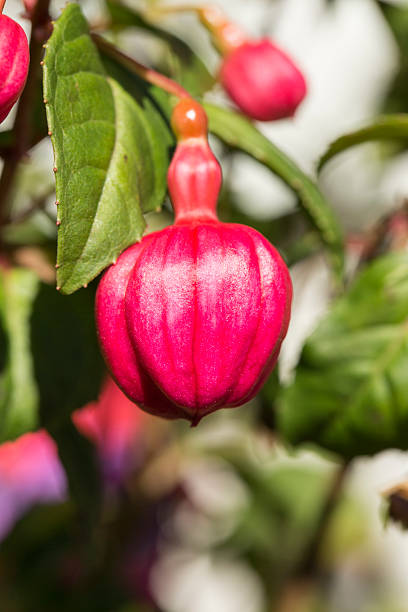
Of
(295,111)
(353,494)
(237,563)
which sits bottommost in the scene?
(353,494)

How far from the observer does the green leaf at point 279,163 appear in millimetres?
485

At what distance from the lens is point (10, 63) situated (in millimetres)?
318

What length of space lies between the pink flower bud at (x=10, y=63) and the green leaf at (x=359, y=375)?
0.31m

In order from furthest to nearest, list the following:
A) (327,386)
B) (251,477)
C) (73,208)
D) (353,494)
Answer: (353,494) → (251,477) → (327,386) → (73,208)

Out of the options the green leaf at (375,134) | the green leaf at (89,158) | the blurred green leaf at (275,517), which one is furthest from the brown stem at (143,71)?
the blurred green leaf at (275,517)

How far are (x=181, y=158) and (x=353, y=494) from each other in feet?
4.12

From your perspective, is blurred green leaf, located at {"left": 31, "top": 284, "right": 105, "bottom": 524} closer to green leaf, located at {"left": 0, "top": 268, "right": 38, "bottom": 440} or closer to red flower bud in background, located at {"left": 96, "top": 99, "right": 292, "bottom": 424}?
green leaf, located at {"left": 0, "top": 268, "right": 38, "bottom": 440}

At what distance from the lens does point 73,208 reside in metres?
0.33

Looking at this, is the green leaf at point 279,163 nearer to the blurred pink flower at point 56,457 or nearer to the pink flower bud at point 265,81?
the pink flower bud at point 265,81

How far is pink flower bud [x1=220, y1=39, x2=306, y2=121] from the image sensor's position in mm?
587

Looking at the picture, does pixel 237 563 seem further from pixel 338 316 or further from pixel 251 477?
pixel 338 316

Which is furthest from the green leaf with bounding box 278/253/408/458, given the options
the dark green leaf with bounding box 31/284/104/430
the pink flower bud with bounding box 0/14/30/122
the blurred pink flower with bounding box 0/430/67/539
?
the blurred pink flower with bounding box 0/430/67/539

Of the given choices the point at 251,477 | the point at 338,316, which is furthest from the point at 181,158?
the point at 251,477

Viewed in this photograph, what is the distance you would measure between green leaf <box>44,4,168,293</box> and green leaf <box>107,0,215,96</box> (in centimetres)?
22
